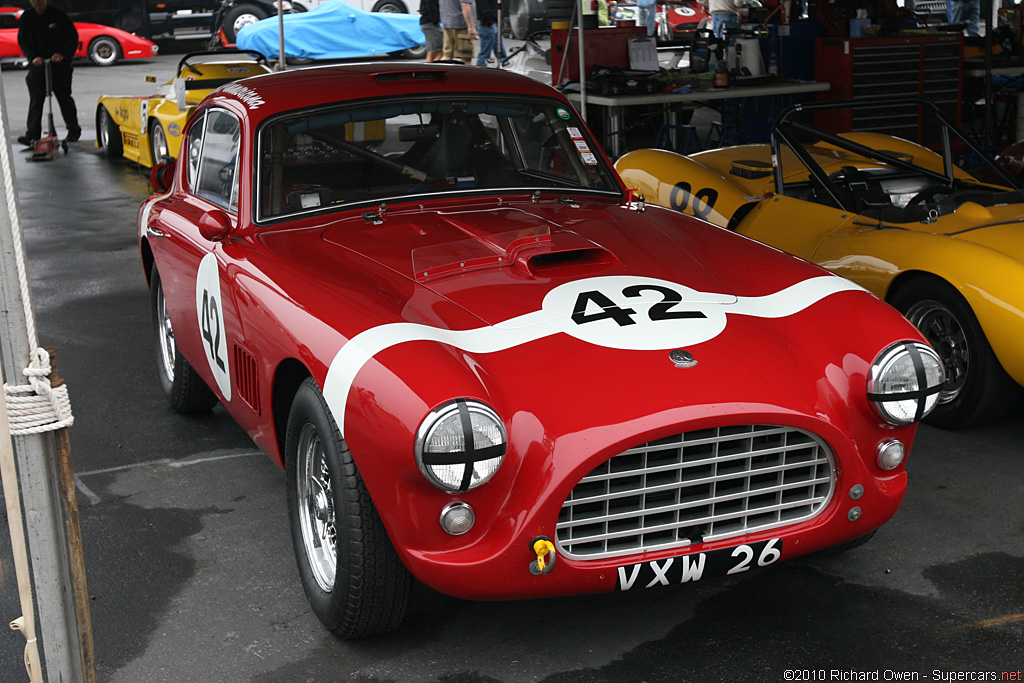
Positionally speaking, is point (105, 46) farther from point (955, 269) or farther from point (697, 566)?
point (697, 566)

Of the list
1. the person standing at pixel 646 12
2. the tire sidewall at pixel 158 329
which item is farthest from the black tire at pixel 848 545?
the person standing at pixel 646 12

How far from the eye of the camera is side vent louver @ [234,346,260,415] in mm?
3387

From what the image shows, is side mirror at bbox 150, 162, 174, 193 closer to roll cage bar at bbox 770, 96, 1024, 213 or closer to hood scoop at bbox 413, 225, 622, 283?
hood scoop at bbox 413, 225, 622, 283

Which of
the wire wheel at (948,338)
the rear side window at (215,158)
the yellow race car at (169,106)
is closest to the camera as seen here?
the rear side window at (215,158)

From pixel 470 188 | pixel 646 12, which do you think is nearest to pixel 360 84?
pixel 470 188

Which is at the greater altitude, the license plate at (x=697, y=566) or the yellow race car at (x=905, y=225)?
the yellow race car at (x=905, y=225)

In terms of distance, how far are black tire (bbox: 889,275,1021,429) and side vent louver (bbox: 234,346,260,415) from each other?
2546mm

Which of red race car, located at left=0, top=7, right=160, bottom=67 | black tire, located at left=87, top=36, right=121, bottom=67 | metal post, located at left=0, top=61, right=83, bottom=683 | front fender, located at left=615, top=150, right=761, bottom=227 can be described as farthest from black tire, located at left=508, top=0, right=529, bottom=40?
metal post, located at left=0, top=61, right=83, bottom=683

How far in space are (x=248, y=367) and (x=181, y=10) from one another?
864 inches

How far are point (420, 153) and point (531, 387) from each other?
5.29 ft

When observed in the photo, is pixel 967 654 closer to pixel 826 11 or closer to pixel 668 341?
pixel 668 341

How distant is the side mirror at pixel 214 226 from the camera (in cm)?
370

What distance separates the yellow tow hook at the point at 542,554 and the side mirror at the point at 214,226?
5.89 ft

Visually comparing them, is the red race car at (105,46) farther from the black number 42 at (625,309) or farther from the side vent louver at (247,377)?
the black number 42 at (625,309)
